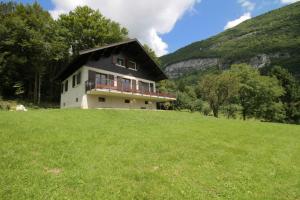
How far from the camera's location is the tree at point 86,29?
48.1 metres

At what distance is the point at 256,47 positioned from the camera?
134500 millimetres

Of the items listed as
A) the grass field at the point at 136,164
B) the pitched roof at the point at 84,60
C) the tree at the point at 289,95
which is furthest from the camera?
the tree at the point at 289,95

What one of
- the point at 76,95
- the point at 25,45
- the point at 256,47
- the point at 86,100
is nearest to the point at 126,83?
the point at 76,95

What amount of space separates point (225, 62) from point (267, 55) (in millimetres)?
25416

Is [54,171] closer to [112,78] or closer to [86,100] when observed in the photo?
[86,100]

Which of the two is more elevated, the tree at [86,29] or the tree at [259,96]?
the tree at [86,29]

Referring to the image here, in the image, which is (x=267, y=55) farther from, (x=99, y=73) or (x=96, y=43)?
(x=99, y=73)

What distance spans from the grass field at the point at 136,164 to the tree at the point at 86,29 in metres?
35.0

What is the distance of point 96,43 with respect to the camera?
49.6 meters

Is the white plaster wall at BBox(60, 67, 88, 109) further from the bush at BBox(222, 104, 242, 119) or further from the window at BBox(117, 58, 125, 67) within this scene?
the bush at BBox(222, 104, 242, 119)

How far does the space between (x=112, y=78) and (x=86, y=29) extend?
19.7 meters

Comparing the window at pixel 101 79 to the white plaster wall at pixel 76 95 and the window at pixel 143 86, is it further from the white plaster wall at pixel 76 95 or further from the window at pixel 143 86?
the window at pixel 143 86

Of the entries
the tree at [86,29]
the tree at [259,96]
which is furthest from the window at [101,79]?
the tree at [259,96]

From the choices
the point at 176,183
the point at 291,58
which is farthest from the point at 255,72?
the point at 291,58
